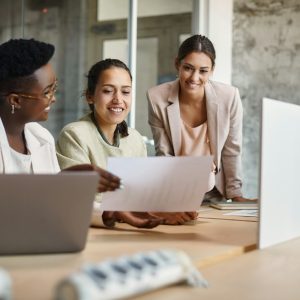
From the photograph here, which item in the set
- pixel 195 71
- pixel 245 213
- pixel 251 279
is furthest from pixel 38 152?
pixel 195 71

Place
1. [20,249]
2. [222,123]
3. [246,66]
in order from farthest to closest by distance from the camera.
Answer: [246,66]
[222,123]
[20,249]

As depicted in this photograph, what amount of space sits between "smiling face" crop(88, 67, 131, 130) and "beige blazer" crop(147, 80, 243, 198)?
45 centimetres

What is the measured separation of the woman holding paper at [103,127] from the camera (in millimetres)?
2119

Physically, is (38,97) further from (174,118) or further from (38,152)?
Result: (174,118)

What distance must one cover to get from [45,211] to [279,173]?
22.7 inches

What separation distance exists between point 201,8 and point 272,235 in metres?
3.84

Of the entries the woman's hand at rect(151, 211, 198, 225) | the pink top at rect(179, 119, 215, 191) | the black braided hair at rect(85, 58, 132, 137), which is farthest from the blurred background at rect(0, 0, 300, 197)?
the woman's hand at rect(151, 211, 198, 225)

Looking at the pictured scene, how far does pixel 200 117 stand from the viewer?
2803mm

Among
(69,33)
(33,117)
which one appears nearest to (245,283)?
(33,117)

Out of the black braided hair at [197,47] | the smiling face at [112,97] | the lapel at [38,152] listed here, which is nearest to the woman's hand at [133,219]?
the lapel at [38,152]

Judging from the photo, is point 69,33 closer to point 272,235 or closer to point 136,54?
point 136,54

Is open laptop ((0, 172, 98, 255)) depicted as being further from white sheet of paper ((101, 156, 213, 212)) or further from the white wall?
the white wall

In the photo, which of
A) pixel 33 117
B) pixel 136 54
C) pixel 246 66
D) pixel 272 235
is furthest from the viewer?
pixel 246 66

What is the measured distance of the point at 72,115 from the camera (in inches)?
183
